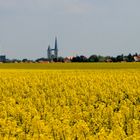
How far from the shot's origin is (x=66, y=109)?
12.6 m

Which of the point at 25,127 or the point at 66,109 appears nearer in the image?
Answer: the point at 25,127

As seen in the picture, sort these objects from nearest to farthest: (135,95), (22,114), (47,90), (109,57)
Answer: (22,114)
(135,95)
(47,90)
(109,57)

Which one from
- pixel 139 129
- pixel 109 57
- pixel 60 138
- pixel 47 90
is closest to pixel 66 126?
pixel 60 138

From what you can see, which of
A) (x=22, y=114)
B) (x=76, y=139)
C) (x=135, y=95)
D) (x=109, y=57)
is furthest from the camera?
(x=109, y=57)

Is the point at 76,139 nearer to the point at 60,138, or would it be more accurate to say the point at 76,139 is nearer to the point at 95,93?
the point at 60,138

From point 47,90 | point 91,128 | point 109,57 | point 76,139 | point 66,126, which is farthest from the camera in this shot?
point 109,57

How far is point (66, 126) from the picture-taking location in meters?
9.59

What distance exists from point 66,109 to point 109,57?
330 ft

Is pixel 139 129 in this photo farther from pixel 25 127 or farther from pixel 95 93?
pixel 95 93

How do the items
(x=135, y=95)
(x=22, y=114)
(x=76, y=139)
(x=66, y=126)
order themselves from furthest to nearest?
1. (x=135, y=95)
2. (x=22, y=114)
3. (x=66, y=126)
4. (x=76, y=139)

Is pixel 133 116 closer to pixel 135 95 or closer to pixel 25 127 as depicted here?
pixel 25 127

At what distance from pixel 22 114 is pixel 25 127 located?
1318mm

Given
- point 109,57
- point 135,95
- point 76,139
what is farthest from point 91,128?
point 109,57

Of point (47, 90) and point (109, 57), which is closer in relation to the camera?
point (47, 90)
